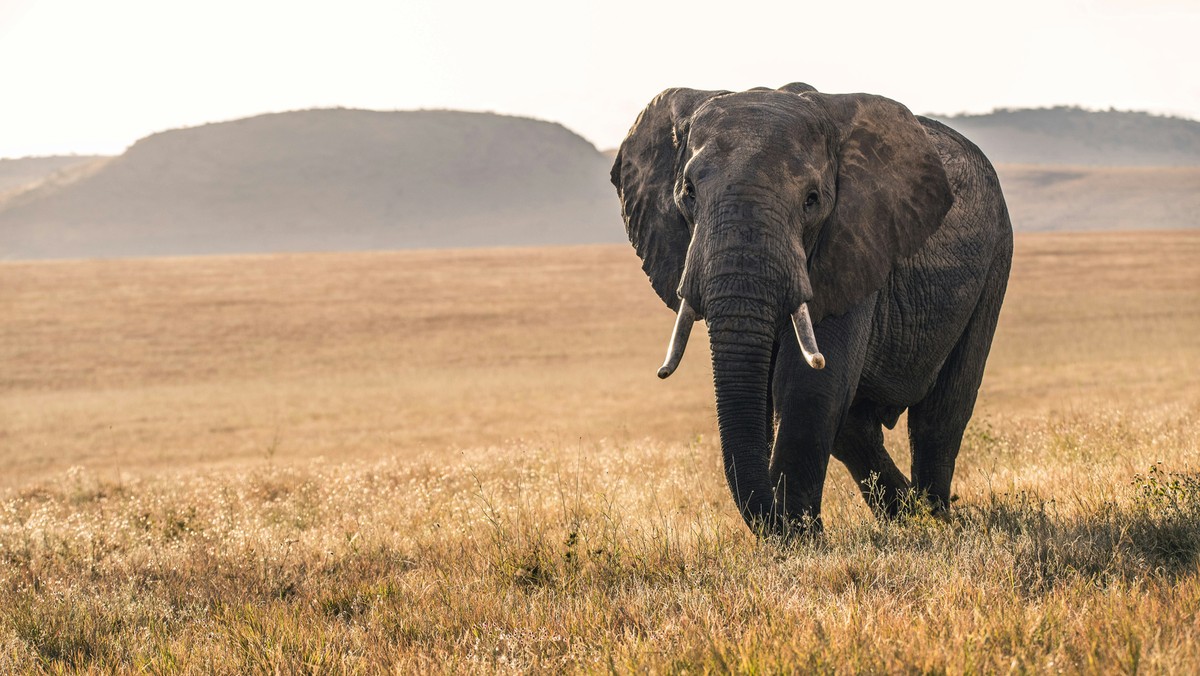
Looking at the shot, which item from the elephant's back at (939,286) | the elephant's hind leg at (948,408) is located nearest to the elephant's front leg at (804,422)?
the elephant's back at (939,286)

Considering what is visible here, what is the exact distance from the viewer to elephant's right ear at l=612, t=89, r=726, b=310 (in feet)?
21.2

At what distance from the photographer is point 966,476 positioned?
31.2 ft

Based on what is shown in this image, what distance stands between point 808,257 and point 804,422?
34.7 inches

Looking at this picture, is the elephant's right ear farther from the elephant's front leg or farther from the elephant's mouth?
the elephant's front leg

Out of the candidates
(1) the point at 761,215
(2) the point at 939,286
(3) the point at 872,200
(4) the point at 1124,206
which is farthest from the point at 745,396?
(4) the point at 1124,206

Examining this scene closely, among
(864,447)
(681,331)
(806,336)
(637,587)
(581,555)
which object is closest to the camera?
(637,587)

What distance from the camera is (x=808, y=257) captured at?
610 cm

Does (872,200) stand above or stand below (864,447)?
above

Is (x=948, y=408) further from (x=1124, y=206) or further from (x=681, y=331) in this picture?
(x=1124, y=206)

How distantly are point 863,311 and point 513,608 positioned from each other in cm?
257

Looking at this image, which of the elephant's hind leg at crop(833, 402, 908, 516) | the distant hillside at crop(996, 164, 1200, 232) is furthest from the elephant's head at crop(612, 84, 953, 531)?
the distant hillside at crop(996, 164, 1200, 232)

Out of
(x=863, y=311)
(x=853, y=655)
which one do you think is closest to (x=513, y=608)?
(x=853, y=655)

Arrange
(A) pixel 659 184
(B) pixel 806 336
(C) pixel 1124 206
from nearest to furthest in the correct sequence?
(B) pixel 806 336 < (A) pixel 659 184 < (C) pixel 1124 206

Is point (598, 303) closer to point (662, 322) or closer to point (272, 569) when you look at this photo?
point (662, 322)
